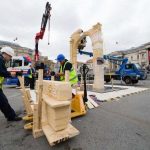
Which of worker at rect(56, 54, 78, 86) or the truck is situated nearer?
worker at rect(56, 54, 78, 86)

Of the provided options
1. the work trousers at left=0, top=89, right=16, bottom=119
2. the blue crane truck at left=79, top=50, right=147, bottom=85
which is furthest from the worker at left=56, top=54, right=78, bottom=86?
the blue crane truck at left=79, top=50, right=147, bottom=85

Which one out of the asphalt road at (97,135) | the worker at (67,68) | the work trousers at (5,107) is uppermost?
the worker at (67,68)

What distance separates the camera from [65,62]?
14.6 feet

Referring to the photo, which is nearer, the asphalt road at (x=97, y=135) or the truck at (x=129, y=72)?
the asphalt road at (x=97, y=135)

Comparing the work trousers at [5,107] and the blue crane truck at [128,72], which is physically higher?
the blue crane truck at [128,72]

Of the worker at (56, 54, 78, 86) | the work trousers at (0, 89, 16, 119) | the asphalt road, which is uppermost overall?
the worker at (56, 54, 78, 86)

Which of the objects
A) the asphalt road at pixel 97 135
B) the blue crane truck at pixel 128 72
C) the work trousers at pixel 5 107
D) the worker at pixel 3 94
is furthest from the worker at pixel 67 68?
the blue crane truck at pixel 128 72

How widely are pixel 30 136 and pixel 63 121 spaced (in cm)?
91

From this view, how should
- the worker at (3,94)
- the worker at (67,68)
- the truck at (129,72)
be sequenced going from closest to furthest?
the worker at (3,94), the worker at (67,68), the truck at (129,72)

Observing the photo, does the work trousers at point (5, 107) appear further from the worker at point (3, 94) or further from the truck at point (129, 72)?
the truck at point (129, 72)

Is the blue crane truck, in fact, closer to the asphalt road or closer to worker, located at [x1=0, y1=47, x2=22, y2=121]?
the asphalt road

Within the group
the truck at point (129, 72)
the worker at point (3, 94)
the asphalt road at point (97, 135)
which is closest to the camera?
the asphalt road at point (97, 135)

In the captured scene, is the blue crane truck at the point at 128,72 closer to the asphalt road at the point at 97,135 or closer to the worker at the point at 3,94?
the asphalt road at the point at 97,135

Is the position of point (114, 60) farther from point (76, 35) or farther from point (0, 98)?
point (0, 98)
